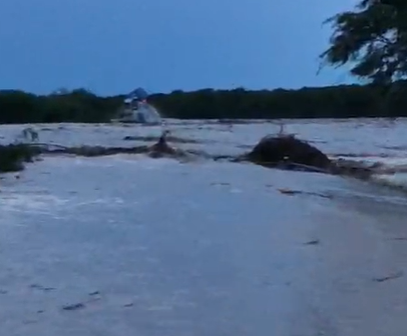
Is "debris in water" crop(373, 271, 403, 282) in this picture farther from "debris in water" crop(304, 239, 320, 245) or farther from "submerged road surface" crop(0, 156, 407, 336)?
"debris in water" crop(304, 239, 320, 245)

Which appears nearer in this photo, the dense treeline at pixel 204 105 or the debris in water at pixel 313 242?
the debris in water at pixel 313 242

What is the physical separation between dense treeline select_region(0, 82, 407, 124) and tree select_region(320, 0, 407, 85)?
3743cm

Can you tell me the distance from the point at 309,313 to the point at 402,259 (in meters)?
2.55

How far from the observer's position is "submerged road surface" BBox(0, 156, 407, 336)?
6.57m

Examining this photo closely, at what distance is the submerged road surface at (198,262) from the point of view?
6.57 meters

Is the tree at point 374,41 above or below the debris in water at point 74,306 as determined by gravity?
above

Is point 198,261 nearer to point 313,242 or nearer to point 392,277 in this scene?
point 392,277

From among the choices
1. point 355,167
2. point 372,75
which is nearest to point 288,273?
point 372,75

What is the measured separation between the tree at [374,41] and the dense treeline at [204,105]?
37.4m

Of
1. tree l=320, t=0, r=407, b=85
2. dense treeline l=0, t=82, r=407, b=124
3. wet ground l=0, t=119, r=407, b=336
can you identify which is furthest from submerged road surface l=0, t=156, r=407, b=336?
dense treeline l=0, t=82, r=407, b=124

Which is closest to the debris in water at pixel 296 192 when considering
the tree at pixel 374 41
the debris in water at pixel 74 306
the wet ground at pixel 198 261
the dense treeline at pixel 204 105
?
the wet ground at pixel 198 261

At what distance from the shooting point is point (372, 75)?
20234 millimetres

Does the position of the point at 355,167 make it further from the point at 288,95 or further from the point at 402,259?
the point at 288,95

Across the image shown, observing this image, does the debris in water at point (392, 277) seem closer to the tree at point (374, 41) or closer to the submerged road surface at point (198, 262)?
the submerged road surface at point (198, 262)
